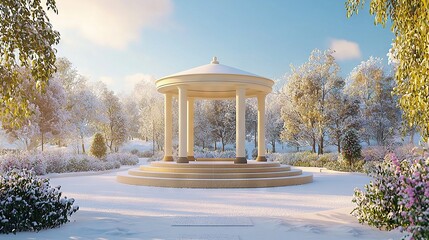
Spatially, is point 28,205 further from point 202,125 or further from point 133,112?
point 133,112

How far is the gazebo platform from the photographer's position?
14875 millimetres

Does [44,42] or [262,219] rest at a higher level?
[44,42]

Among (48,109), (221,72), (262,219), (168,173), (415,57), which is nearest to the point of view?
(415,57)

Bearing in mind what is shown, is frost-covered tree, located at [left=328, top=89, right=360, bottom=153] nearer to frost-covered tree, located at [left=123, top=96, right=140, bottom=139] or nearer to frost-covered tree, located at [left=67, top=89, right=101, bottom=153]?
frost-covered tree, located at [left=67, top=89, right=101, bottom=153]

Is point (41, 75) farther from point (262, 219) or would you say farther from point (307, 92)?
point (307, 92)

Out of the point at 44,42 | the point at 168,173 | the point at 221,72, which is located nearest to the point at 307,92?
the point at 221,72

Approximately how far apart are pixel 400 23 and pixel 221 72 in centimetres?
999

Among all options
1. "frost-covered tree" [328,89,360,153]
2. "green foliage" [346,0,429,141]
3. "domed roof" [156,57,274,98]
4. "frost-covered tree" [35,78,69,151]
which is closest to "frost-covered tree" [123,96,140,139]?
"frost-covered tree" [35,78,69,151]

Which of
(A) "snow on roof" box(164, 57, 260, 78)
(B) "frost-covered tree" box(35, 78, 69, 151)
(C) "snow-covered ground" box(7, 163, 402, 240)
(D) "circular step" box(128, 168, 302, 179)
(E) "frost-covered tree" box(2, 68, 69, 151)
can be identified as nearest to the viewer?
(C) "snow-covered ground" box(7, 163, 402, 240)

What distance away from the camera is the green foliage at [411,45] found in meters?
5.93

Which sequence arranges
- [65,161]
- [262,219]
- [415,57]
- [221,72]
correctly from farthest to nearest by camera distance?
[65,161]
[221,72]
[262,219]
[415,57]

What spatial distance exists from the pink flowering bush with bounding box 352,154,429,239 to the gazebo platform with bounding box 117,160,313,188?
7104 mm

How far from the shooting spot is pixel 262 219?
831 cm

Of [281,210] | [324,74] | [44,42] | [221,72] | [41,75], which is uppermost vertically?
[324,74]
